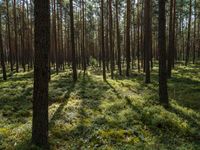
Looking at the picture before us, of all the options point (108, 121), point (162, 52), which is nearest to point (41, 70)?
point (108, 121)

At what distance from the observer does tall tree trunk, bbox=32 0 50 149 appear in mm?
7504

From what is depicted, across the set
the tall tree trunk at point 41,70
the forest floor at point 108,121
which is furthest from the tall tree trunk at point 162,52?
the tall tree trunk at point 41,70

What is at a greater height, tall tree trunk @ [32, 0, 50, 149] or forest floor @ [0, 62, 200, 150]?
tall tree trunk @ [32, 0, 50, 149]

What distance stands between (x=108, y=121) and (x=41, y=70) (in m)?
3.80

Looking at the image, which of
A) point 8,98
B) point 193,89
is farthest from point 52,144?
point 193,89

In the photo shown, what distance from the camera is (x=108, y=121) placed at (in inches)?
405

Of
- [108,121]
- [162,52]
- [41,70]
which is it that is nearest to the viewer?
[41,70]

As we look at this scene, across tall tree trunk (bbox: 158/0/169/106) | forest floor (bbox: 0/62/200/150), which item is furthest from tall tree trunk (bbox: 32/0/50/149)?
tall tree trunk (bbox: 158/0/169/106)

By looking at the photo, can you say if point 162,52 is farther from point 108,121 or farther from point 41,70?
point 41,70

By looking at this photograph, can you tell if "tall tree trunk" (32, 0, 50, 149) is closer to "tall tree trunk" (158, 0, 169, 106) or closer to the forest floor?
the forest floor

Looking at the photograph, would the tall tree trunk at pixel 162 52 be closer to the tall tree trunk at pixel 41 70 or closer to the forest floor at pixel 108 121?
the forest floor at pixel 108 121

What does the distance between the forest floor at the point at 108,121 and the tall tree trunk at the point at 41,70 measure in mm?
508

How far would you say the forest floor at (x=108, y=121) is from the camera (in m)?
8.38

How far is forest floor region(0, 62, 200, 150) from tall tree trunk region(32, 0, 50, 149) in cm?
51
